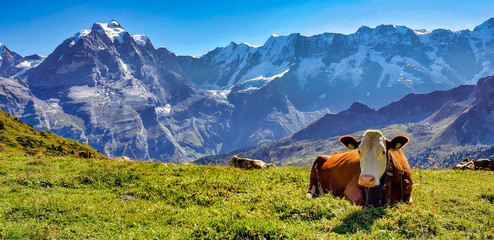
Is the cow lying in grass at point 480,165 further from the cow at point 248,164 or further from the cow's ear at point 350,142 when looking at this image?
the cow's ear at point 350,142

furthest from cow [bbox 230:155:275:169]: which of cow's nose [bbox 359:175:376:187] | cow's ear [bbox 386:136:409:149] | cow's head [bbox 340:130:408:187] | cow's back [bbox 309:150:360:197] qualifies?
cow's nose [bbox 359:175:376:187]

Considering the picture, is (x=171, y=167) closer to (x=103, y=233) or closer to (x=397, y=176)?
(x=103, y=233)

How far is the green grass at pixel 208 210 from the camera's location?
339 inches

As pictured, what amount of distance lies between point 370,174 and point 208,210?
17.9 ft

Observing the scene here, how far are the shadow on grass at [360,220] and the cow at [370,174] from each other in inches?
26.5

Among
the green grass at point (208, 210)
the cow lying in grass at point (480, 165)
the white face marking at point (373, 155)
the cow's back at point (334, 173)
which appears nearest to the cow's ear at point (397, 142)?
the white face marking at point (373, 155)

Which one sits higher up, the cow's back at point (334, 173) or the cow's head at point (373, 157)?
the cow's head at point (373, 157)

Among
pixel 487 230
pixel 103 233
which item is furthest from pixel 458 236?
pixel 103 233

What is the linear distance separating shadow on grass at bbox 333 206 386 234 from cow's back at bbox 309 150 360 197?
2.02 m

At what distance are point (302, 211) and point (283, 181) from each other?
18.2 feet

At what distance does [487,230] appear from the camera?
8703 millimetres

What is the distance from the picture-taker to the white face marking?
33.0ft

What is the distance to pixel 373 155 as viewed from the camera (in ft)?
33.7

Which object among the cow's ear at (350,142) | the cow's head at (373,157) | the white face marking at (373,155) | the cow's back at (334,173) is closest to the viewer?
the cow's head at (373,157)
